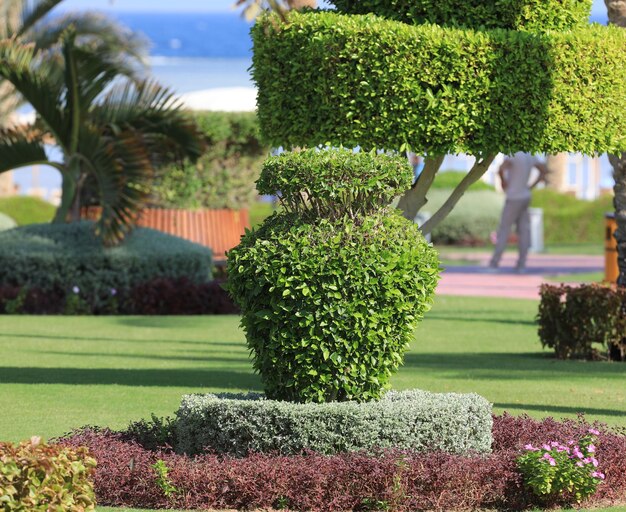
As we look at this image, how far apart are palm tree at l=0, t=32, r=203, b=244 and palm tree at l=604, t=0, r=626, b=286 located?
7.40m

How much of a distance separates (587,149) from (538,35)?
966mm

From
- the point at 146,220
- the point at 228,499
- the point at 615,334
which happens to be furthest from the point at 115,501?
the point at 146,220

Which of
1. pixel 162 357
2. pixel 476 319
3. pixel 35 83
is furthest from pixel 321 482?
pixel 35 83

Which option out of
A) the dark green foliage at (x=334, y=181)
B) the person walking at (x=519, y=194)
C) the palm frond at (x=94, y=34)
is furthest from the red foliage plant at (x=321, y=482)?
the person walking at (x=519, y=194)

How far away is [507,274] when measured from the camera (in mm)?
25484

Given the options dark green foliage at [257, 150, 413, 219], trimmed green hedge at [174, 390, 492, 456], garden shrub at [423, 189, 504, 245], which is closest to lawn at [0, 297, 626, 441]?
trimmed green hedge at [174, 390, 492, 456]

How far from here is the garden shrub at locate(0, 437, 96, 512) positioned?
539 centimetres

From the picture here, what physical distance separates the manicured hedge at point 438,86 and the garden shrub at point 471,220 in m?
26.5

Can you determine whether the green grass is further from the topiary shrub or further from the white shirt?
the topiary shrub

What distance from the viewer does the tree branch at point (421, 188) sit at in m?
10.6

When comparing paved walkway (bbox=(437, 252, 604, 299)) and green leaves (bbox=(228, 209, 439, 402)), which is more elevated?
green leaves (bbox=(228, 209, 439, 402))

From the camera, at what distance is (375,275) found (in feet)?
23.2

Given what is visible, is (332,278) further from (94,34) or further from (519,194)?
(519,194)

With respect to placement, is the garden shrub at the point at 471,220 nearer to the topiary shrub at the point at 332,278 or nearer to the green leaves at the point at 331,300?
the topiary shrub at the point at 332,278
